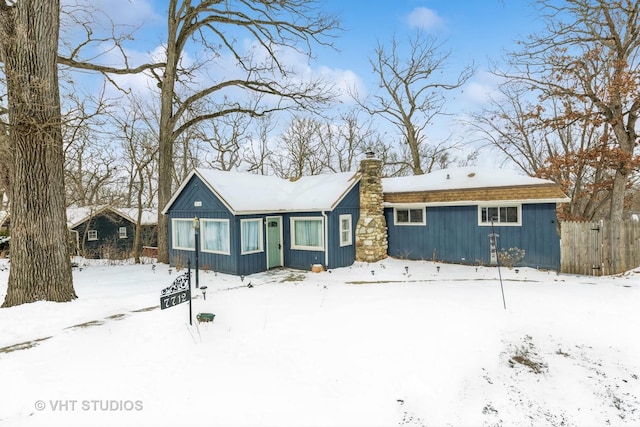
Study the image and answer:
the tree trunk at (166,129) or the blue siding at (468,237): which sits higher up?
the tree trunk at (166,129)

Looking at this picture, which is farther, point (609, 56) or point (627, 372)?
point (609, 56)

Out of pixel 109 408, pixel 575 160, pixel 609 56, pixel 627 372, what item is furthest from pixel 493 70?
pixel 109 408

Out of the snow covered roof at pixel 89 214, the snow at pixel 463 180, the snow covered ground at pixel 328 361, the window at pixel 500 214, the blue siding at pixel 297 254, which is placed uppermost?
the snow at pixel 463 180

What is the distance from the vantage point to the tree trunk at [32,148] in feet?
24.2

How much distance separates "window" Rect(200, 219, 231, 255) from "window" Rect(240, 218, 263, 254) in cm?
60

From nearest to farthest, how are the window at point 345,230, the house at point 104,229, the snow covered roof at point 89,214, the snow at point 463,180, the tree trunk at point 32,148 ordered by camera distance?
the tree trunk at point 32,148 → the snow at point 463,180 → the window at point 345,230 → the snow covered roof at point 89,214 → the house at point 104,229

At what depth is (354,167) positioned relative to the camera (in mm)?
34312

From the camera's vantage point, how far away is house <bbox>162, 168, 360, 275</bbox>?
41.0 ft

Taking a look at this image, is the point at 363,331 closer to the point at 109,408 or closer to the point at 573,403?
the point at 573,403

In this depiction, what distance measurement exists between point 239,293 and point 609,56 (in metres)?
18.0

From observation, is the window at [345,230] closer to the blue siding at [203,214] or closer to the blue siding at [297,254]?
the blue siding at [297,254]

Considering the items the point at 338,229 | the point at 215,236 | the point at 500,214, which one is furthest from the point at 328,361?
the point at 500,214

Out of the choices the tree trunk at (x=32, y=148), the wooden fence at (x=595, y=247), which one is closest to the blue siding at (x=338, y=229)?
the wooden fence at (x=595, y=247)

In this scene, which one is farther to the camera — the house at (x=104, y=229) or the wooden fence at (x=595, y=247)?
the house at (x=104, y=229)
